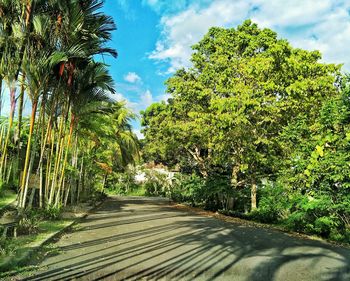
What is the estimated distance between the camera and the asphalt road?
5.41m

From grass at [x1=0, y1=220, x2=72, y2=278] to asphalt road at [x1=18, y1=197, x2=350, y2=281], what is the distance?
0.34m

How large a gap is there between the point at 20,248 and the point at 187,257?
3.05 m

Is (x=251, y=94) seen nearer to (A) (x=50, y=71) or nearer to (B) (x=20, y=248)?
(A) (x=50, y=71)

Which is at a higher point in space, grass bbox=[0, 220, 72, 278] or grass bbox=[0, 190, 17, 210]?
grass bbox=[0, 190, 17, 210]

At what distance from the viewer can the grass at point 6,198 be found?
10.7m

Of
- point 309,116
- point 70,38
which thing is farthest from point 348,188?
point 70,38

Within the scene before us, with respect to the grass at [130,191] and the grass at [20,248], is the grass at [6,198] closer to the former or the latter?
the grass at [20,248]

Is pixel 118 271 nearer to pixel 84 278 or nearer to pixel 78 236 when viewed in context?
pixel 84 278

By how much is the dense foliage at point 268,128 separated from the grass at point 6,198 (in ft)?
26.8

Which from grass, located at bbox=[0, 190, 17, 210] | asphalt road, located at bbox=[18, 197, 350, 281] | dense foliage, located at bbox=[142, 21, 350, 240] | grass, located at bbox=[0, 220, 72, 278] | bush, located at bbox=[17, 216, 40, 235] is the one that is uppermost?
dense foliage, located at bbox=[142, 21, 350, 240]

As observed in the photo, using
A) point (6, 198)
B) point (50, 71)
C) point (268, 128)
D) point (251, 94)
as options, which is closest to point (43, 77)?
point (50, 71)

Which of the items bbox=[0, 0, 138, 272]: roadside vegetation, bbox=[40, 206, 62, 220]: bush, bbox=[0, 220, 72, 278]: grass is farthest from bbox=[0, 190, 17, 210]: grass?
bbox=[0, 220, 72, 278]: grass

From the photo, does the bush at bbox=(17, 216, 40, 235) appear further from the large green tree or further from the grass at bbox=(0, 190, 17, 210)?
the large green tree

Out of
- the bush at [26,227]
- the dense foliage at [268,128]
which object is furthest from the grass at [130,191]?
the bush at [26,227]
